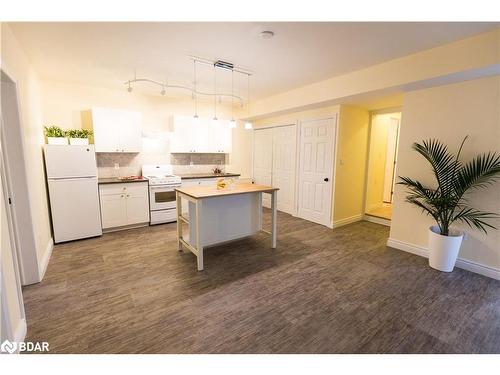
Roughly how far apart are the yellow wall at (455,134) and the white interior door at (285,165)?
2.24m

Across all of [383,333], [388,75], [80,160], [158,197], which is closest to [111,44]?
[80,160]

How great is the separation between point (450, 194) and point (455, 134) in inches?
30.9

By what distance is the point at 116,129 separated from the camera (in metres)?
4.31

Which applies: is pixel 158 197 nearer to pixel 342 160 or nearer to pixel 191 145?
pixel 191 145

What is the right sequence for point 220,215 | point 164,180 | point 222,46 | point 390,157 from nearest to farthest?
point 222,46 < point 220,215 < point 164,180 < point 390,157

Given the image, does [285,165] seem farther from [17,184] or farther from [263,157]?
[17,184]

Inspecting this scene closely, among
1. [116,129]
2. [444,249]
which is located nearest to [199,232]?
[116,129]

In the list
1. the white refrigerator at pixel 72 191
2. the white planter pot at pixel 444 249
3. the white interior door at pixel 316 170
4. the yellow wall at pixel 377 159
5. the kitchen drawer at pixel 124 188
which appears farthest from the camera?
the yellow wall at pixel 377 159

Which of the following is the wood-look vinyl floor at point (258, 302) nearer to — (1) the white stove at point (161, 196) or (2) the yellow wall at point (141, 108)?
(1) the white stove at point (161, 196)

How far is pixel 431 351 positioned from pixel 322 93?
141 inches

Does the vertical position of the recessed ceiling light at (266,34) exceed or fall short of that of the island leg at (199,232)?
it exceeds it

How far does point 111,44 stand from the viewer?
8.63 ft

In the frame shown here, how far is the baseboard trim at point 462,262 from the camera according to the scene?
280 centimetres

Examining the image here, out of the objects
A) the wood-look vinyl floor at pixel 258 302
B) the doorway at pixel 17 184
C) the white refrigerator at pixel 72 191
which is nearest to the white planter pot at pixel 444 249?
the wood-look vinyl floor at pixel 258 302
